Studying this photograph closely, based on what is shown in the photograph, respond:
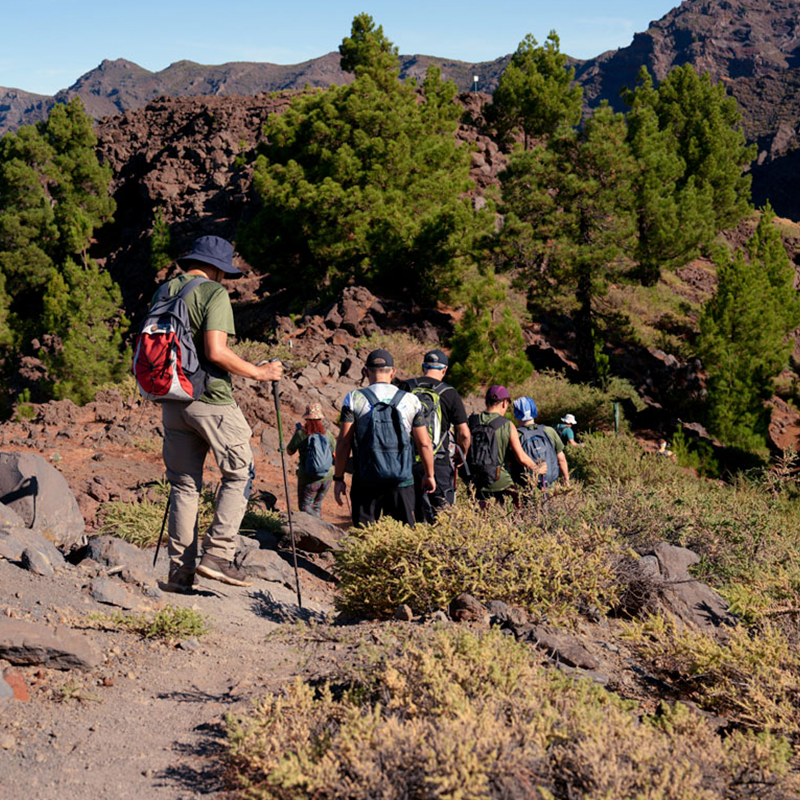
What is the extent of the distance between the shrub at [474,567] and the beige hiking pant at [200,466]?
0.67 meters

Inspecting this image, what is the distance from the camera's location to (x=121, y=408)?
1390 centimetres

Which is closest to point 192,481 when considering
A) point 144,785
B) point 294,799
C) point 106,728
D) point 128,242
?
point 106,728

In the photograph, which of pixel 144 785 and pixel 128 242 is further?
pixel 128 242

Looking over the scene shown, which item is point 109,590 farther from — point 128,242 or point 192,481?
point 128,242

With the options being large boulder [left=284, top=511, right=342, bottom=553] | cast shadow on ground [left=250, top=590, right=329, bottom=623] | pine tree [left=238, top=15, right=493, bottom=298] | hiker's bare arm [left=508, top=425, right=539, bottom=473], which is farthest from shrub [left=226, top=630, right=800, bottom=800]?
pine tree [left=238, top=15, right=493, bottom=298]

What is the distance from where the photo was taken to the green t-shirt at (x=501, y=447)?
614 centimetres

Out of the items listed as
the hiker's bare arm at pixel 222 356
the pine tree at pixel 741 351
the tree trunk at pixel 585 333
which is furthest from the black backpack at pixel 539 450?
the tree trunk at pixel 585 333

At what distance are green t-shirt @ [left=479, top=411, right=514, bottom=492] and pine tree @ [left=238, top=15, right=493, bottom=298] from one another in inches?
597

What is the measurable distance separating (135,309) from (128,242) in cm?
681

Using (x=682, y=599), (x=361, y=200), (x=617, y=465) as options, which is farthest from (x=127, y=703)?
(x=361, y=200)

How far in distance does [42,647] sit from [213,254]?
77.8 inches

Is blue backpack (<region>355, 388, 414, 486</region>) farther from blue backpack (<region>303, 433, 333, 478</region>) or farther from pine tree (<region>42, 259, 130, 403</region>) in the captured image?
pine tree (<region>42, 259, 130, 403</region>)

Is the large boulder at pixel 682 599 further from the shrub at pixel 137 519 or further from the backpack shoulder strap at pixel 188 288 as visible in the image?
the shrub at pixel 137 519

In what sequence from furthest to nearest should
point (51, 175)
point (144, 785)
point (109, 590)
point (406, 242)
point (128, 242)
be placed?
point (128, 242), point (51, 175), point (406, 242), point (109, 590), point (144, 785)
